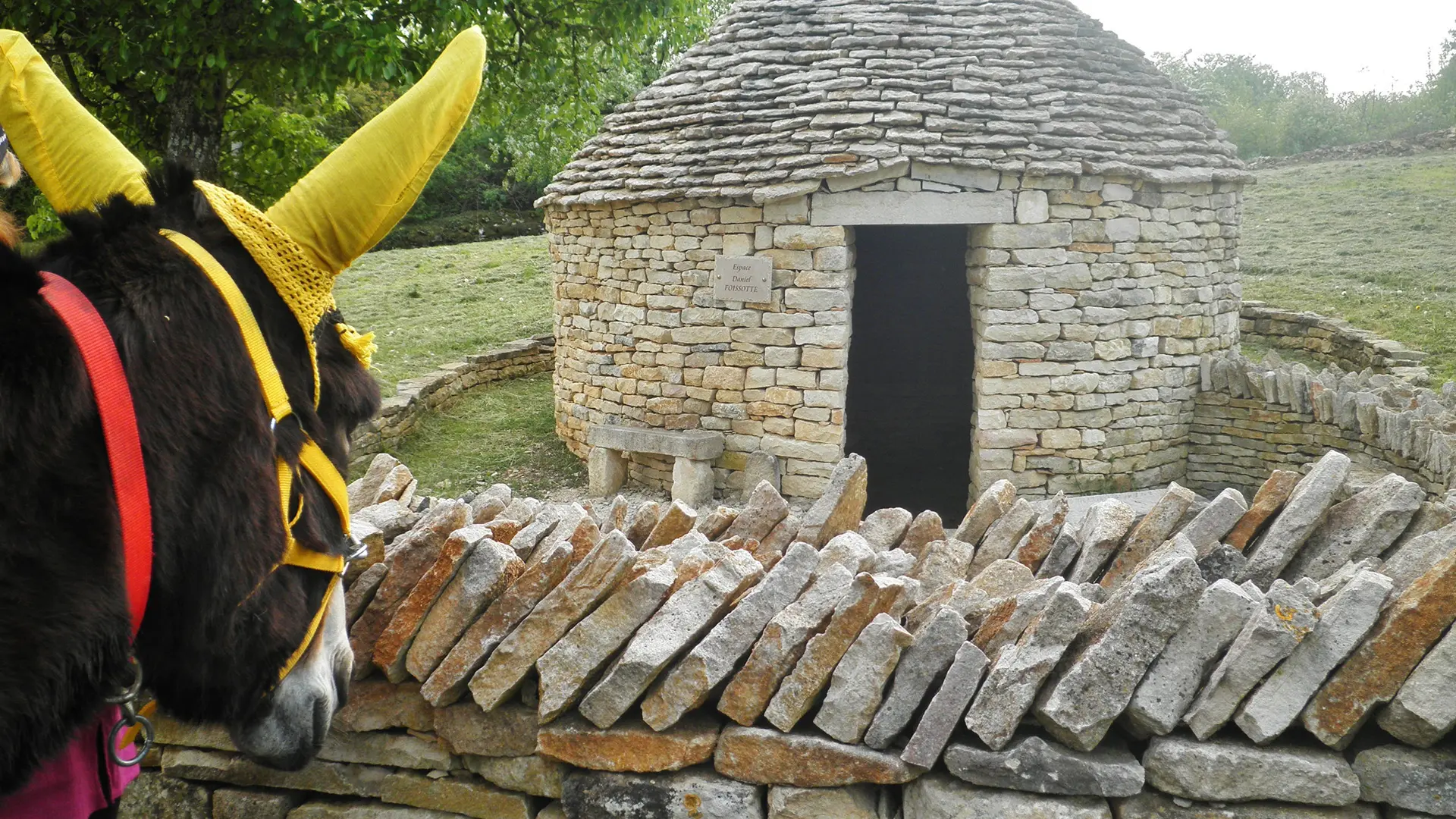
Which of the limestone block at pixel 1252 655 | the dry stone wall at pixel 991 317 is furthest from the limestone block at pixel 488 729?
the dry stone wall at pixel 991 317

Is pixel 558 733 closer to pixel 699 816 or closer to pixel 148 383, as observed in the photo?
pixel 699 816

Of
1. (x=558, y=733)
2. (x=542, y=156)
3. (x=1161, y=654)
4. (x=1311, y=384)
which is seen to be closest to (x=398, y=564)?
(x=558, y=733)

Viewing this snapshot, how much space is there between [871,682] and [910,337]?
12.0 metres

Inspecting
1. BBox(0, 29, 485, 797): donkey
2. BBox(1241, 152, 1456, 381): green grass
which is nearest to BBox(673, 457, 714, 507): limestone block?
BBox(0, 29, 485, 797): donkey

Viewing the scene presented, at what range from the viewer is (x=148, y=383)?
54.2 inches

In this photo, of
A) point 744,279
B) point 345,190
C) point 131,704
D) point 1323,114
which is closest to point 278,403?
point 345,190

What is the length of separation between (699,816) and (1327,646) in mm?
1245

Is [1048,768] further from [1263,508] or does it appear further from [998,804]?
[1263,508]

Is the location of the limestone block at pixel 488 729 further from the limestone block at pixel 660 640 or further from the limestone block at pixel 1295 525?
the limestone block at pixel 1295 525

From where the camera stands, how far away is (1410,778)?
189 cm

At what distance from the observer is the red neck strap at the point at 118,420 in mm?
1332

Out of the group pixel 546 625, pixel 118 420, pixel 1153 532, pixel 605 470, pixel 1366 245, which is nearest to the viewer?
pixel 118 420

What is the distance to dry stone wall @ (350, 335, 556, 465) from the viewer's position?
10.9m

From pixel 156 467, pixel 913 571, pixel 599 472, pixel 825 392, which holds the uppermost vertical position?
pixel 156 467
